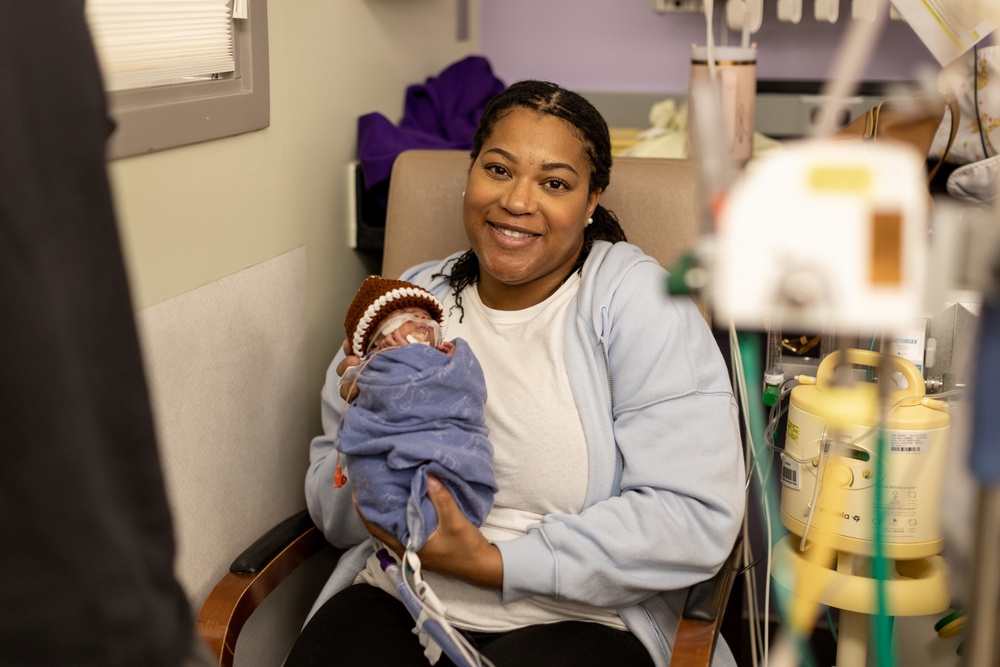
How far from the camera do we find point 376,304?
1.40m

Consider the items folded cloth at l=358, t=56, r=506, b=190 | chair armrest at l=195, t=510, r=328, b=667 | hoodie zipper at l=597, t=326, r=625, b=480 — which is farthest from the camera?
folded cloth at l=358, t=56, r=506, b=190

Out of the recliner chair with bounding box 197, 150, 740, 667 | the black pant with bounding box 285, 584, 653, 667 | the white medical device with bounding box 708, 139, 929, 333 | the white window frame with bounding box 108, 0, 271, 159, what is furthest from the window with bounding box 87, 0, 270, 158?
the white medical device with bounding box 708, 139, 929, 333

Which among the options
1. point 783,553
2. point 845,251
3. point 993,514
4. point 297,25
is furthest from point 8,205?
point 297,25

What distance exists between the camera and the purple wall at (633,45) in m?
2.54

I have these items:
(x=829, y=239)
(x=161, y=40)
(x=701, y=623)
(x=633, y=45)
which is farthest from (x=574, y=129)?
(x=633, y=45)

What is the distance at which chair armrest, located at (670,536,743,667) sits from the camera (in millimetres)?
1295

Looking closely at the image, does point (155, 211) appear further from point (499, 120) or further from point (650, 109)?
point (650, 109)

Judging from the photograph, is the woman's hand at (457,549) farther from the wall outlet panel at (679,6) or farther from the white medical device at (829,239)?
the wall outlet panel at (679,6)

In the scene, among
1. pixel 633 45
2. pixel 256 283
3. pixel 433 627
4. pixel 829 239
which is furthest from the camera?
pixel 633 45

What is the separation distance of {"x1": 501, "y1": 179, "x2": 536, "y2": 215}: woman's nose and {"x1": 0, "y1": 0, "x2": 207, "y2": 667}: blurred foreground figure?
1016 millimetres

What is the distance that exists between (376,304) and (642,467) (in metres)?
0.45

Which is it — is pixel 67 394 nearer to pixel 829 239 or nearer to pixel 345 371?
pixel 829 239

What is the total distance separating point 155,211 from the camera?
1393 mm

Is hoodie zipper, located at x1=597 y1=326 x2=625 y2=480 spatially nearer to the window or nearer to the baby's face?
the baby's face
